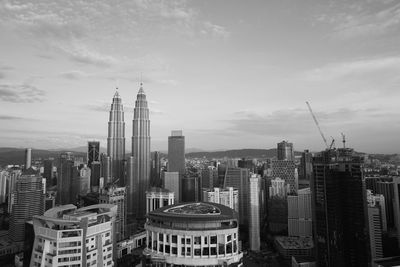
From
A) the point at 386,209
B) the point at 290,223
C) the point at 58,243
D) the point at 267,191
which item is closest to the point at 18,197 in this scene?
the point at 58,243

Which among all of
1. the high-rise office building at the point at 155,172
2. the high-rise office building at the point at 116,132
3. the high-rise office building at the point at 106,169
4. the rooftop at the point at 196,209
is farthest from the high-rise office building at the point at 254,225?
the high-rise office building at the point at 116,132

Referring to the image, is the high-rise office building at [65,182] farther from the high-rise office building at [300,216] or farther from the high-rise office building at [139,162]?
the high-rise office building at [300,216]

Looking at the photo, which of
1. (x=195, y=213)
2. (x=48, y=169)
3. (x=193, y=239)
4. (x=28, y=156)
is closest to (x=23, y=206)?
(x=28, y=156)

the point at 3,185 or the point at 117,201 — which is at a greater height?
the point at 3,185

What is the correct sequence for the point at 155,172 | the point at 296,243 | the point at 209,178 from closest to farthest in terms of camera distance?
the point at 296,243, the point at 209,178, the point at 155,172

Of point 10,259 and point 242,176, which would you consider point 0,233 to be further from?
point 242,176

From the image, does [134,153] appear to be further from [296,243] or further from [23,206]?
[296,243]
